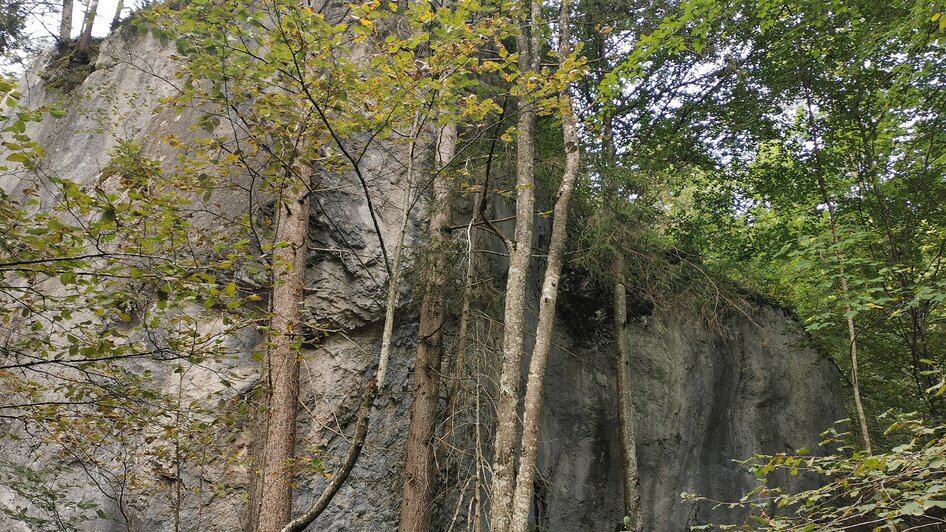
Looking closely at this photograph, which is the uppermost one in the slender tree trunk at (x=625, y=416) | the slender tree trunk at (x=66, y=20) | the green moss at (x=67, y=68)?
the slender tree trunk at (x=66, y=20)

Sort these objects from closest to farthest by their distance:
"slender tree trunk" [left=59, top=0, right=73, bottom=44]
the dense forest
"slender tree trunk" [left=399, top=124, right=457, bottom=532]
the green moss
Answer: the dense forest, "slender tree trunk" [left=399, top=124, right=457, bottom=532], the green moss, "slender tree trunk" [left=59, top=0, right=73, bottom=44]

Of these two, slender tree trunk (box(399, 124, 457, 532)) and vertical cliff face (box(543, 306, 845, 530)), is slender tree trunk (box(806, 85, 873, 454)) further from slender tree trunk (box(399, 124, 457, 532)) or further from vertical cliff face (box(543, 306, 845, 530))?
slender tree trunk (box(399, 124, 457, 532))

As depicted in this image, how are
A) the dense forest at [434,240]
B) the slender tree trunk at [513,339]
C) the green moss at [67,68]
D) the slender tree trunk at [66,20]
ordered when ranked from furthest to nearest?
the slender tree trunk at [66,20]
the green moss at [67,68]
the slender tree trunk at [513,339]
the dense forest at [434,240]

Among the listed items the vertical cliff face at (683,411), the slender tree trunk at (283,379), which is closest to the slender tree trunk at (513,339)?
the slender tree trunk at (283,379)

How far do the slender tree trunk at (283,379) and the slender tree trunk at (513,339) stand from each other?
1916 millimetres

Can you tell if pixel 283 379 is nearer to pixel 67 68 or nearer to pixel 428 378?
pixel 428 378

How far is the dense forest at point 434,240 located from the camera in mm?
4234

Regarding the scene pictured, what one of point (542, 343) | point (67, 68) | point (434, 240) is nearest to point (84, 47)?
point (67, 68)

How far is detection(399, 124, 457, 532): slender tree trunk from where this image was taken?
6.46 m

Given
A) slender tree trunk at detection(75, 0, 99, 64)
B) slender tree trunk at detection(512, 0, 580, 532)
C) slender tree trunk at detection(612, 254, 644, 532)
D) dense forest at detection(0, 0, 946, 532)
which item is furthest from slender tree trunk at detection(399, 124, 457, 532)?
slender tree trunk at detection(75, 0, 99, 64)

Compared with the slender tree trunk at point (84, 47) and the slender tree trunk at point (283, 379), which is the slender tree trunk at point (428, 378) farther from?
the slender tree trunk at point (84, 47)

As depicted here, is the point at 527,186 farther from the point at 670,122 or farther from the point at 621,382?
the point at 670,122

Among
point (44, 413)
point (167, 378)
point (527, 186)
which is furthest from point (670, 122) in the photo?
point (44, 413)

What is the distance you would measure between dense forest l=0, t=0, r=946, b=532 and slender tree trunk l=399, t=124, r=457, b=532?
0.03 metres
